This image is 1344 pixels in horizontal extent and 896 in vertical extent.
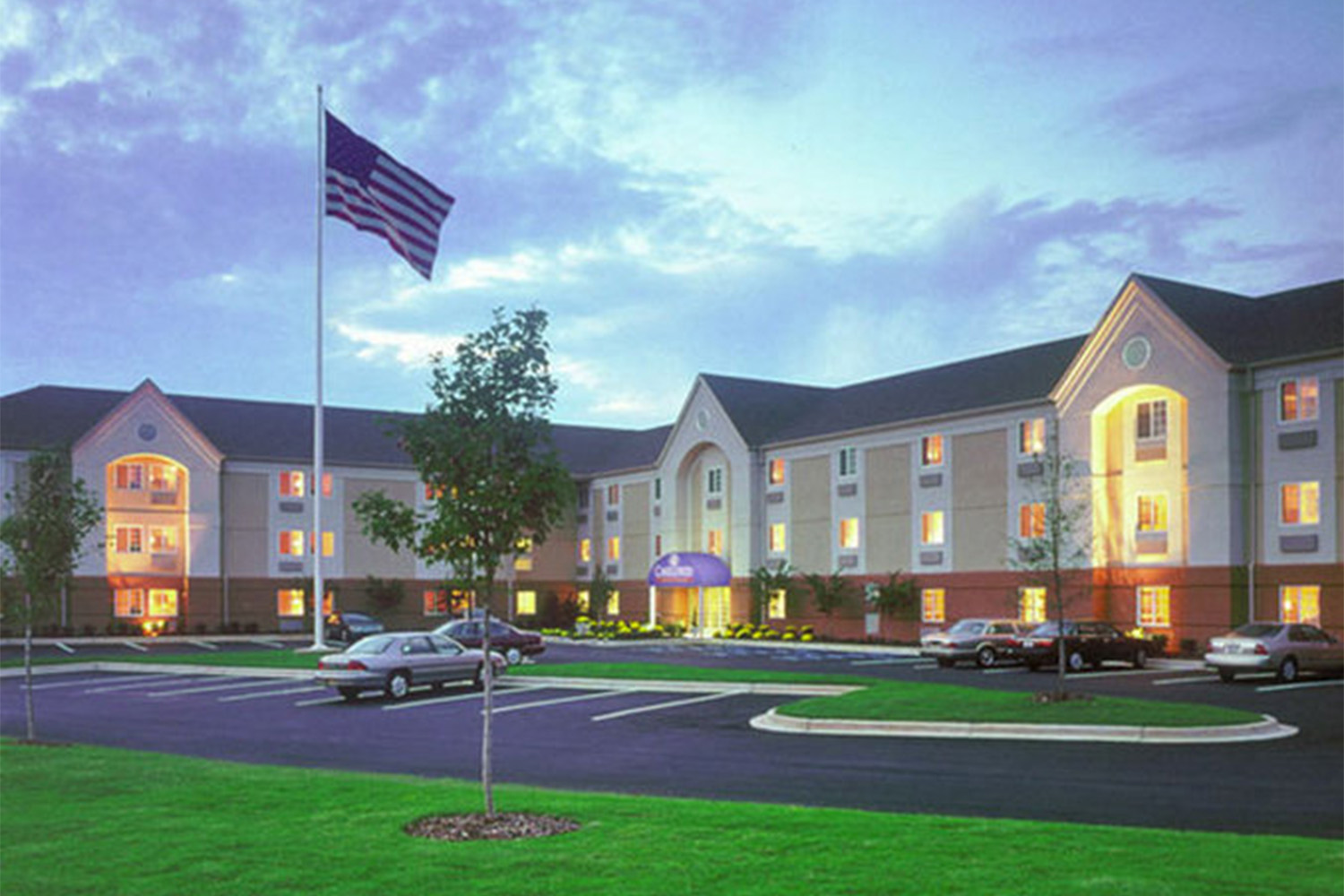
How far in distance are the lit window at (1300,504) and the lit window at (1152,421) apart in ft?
14.9

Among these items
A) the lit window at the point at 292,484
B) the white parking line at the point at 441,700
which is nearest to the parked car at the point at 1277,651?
the white parking line at the point at 441,700

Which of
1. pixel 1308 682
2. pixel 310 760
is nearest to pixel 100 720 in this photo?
pixel 310 760

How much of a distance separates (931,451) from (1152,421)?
411 inches

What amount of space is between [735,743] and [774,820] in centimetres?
822

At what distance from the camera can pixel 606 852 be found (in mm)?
10859

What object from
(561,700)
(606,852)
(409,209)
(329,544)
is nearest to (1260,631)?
(561,700)

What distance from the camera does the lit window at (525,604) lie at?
72.9 meters

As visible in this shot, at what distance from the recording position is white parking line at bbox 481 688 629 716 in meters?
26.5

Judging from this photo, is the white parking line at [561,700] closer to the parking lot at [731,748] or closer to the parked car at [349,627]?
the parking lot at [731,748]

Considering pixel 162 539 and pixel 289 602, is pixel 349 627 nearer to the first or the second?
pixel 289 602

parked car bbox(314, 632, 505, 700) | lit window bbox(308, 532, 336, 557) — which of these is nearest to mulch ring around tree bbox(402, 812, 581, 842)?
parked car bbox(314, 632, 505, 700)

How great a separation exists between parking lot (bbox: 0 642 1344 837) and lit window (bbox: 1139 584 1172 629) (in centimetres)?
765

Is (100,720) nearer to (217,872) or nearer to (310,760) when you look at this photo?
(310,760)

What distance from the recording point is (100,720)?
995 inches
